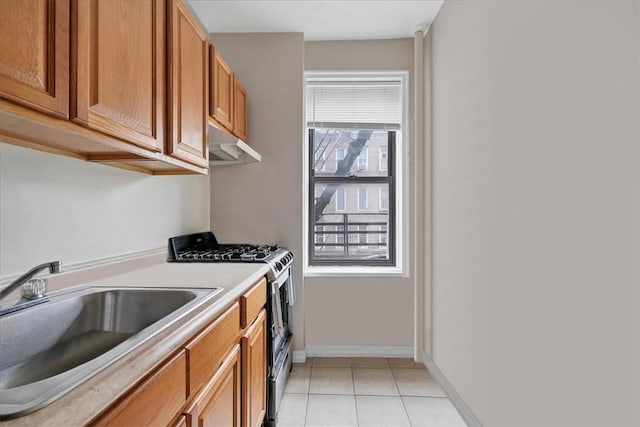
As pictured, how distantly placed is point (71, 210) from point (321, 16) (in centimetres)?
216

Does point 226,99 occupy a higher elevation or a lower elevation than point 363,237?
higher

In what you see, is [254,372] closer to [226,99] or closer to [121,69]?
[121,69]

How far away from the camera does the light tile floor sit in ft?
6.68

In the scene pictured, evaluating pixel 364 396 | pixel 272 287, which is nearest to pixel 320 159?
pixel 272 287

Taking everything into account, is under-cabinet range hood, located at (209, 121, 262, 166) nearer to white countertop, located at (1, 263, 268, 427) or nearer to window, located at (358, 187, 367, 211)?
white countertop, located at (1, 263, 268, 427)

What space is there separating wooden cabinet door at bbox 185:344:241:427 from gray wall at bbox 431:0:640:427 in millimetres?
1186

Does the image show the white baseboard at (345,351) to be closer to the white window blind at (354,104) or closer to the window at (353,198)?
the window at (353,198)

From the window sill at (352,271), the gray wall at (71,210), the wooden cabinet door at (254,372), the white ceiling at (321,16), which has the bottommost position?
the wooden cabinet door at (254,372)

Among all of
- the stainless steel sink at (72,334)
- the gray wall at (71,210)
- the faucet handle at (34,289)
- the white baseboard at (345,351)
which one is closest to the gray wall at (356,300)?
the white baseboard at (345,351)

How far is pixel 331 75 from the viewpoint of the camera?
2.99 m

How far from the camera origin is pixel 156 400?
0.78 m

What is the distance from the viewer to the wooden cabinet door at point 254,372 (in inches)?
58.7

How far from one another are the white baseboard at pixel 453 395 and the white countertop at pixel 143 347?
1439 millimetres

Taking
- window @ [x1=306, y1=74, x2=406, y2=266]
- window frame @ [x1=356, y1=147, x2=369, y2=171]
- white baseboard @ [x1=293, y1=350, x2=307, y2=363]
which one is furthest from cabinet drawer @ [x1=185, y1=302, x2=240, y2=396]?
window frame @ [x1=356, y1=147, x2=369, y2=171]
